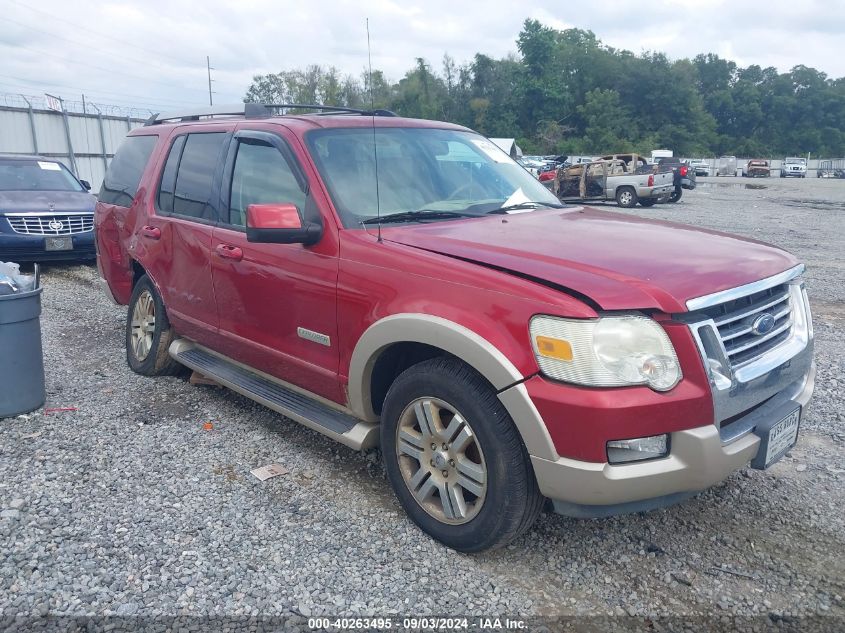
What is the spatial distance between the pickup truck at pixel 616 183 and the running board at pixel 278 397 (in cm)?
1850

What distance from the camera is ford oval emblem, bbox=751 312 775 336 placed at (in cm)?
289

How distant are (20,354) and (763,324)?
14.1ft

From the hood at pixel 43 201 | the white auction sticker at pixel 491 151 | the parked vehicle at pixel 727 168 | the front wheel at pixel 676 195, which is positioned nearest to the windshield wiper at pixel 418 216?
the white auction sticker at pixel 491 151

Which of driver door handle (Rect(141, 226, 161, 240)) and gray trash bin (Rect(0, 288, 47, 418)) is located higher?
driver door handle (Rect(141, 226, 161, 240))

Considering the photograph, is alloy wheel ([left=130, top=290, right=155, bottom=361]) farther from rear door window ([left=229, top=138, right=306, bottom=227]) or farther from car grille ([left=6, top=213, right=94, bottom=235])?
car grille ([left=6, top=213, right=94, bottom=235])

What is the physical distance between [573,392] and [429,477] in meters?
0.89

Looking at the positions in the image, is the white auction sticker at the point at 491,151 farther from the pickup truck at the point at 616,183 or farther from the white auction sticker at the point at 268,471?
the pickup truck at the point at 616,183

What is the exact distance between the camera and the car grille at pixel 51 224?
977 cm

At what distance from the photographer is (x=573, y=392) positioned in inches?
101

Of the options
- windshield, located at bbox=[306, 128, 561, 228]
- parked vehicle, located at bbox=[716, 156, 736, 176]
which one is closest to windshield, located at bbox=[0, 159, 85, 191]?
windshield, located at bbox=[306, 128, 561, 228]

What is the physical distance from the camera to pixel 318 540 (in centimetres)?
320

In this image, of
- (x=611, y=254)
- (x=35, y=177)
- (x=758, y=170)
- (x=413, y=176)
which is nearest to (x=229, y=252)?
(x=413, y=176)

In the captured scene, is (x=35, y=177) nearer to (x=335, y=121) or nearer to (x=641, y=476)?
(x=335, y=121)

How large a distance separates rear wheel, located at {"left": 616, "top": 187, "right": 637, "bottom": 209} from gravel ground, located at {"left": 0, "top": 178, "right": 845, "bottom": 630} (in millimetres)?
Result: 18465
